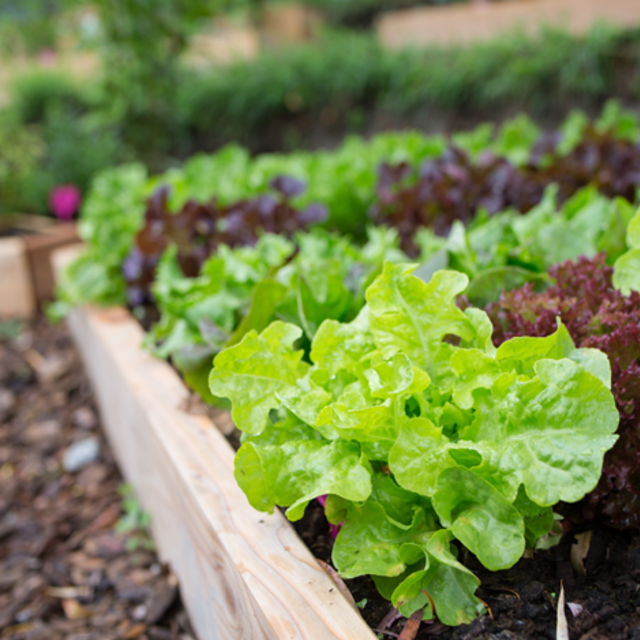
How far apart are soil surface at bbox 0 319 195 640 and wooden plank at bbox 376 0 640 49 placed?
5498 mm

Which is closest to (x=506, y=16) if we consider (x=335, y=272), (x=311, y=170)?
(x=311, y=170)

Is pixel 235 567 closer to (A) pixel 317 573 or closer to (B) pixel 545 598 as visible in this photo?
(A) pixel 317 573

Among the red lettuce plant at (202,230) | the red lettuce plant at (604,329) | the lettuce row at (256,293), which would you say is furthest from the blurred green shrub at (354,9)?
the red lettuce plant at (604,329)

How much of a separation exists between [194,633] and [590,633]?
1.09 metres

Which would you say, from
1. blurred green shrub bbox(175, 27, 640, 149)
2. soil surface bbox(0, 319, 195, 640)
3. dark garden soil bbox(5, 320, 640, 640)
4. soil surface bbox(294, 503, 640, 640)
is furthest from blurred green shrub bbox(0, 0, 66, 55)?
soil surface bbox(294, 503, 640, 640)

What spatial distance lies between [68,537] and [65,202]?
3.40 meters

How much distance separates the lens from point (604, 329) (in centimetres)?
112

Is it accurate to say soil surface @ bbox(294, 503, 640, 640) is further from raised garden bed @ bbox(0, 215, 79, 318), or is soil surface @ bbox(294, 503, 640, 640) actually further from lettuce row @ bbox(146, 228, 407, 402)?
raised garden bed @ bbox(0, 215, 79, 318)

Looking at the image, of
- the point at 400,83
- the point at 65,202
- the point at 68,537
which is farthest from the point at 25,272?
the point at 400,83

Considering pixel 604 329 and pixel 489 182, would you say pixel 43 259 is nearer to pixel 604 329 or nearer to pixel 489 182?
pixel 489 182

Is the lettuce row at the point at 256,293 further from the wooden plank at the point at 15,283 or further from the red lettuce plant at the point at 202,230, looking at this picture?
the wooden plank at the point at 15,283

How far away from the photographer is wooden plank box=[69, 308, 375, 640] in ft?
3.07

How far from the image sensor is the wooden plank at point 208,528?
0.94 metres

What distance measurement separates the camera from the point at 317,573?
1.01 m
